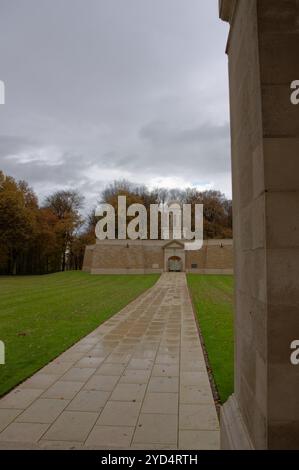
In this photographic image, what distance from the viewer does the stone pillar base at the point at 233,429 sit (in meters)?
2.54

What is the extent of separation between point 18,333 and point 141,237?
3744 cm

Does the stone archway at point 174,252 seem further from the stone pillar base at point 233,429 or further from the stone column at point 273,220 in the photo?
the stone column at point 273,220

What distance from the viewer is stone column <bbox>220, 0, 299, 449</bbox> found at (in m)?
2.15

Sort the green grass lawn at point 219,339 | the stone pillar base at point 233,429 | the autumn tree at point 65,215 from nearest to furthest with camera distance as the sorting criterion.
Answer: the stone pillar base at point 233,429, the green grass lawn at point 219,339, the autumn tree at point 65,215

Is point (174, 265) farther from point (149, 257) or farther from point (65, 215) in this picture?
point (65, 215)

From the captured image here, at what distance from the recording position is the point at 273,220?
2.17 metres

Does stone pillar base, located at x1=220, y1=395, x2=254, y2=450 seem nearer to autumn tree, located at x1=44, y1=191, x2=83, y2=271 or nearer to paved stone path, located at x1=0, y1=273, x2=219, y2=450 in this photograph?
paved stone path, located at x1=0, y1=273, x2=219, y2=450

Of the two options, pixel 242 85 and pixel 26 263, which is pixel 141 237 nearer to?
pixel 26 263

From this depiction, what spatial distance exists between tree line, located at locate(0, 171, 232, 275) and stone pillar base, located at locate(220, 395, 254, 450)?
122 ft

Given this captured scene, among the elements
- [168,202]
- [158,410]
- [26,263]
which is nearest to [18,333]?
[158,410]

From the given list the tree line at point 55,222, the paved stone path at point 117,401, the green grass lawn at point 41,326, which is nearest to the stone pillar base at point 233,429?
the paved stone path at point 117,401

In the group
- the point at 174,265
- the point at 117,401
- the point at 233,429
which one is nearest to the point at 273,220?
the point at 233,429

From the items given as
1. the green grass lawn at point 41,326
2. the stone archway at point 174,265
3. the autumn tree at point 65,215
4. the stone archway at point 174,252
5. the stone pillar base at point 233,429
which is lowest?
the green grass lawn at point 41,326

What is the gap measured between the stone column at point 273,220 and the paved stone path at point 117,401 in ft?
5.70
